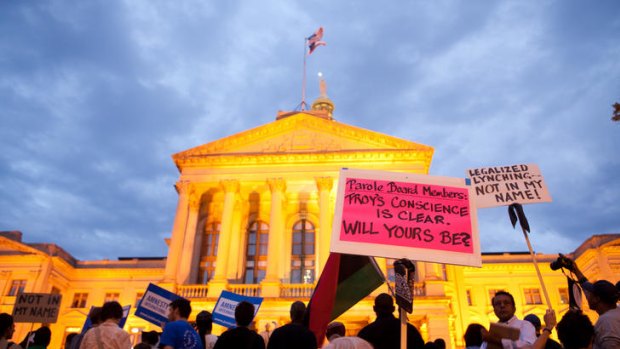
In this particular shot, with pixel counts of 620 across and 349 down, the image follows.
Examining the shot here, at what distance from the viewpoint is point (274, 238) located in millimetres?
27016

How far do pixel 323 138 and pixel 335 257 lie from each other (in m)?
24.8

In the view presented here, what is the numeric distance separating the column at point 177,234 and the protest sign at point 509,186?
72.2 ft

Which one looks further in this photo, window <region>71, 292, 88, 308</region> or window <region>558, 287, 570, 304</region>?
window <region>71, 292, 88, 308</region>

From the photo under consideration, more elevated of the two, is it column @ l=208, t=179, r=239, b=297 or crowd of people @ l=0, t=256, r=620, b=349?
column @ l=208, t=179, r=239, b=297

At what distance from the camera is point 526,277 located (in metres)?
36.6

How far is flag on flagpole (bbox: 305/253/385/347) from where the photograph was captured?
5.88 meters

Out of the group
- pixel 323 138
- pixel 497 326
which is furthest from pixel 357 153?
pixel 497 326

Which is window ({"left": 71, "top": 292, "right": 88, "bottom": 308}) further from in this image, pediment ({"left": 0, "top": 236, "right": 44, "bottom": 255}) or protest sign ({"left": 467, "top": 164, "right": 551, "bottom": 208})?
protest sign ({"left": 467, "top": 164, "right": 551, "bottom": 208})

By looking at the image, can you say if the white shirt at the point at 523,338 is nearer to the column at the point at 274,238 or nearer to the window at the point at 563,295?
the column at the point at 274,238

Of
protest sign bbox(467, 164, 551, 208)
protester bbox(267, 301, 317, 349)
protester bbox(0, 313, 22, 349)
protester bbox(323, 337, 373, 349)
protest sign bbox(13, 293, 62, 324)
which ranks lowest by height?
protester bbox(323, 337, 373, 349)

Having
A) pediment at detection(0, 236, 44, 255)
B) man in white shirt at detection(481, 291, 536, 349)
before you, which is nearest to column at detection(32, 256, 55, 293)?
pediment at detection(0, 236, 44, 255)

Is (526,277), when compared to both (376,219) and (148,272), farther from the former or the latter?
(376,219)

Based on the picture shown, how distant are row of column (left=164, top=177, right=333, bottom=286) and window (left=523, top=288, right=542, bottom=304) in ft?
62.9

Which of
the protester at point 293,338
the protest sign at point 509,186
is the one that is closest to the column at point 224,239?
the protest sign at point 509,186
